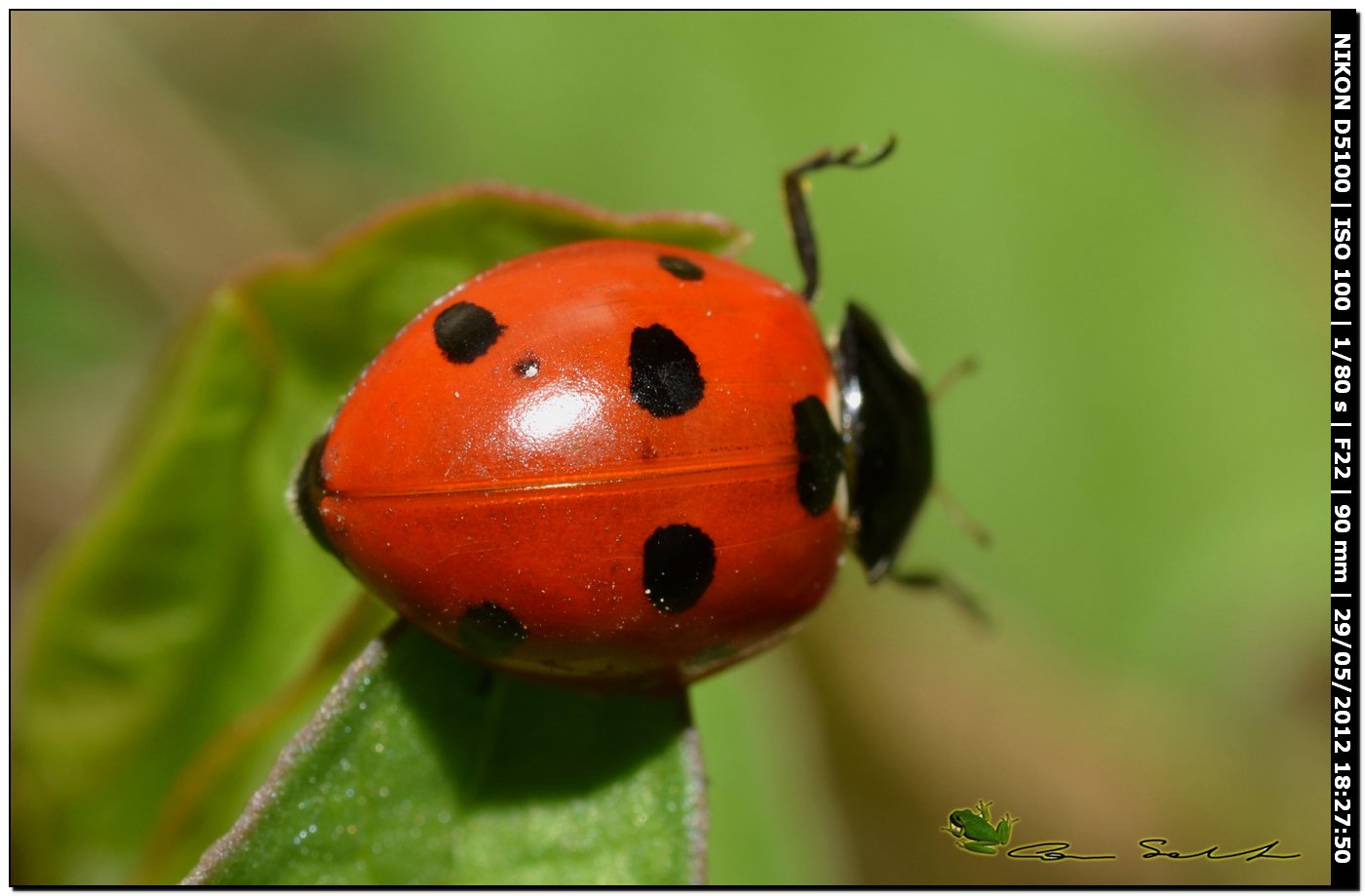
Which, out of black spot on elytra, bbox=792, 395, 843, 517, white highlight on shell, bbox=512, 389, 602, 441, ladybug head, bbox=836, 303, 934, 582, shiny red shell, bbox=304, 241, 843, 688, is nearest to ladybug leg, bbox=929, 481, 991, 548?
ladybug head, bbox=836, 303, 934, 582

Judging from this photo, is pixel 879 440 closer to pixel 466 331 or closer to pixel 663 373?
pixel 663 373

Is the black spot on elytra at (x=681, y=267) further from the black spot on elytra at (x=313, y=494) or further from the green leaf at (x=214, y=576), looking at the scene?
the black spot on elytra at (x=313, y=494)

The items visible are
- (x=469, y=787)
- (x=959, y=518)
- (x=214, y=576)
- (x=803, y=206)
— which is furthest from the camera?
(x=959, y=518)

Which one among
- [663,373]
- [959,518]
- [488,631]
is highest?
[663,373]

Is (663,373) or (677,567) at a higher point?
(663,373)

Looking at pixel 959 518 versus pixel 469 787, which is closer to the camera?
pixel 469 787

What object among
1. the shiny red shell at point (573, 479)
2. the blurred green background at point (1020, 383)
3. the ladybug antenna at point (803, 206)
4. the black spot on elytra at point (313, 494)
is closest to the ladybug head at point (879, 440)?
the ladybug antenna at point (803, 206)

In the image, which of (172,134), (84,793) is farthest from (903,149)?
(84,793)

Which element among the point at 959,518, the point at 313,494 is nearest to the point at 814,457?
the point at 313,494
